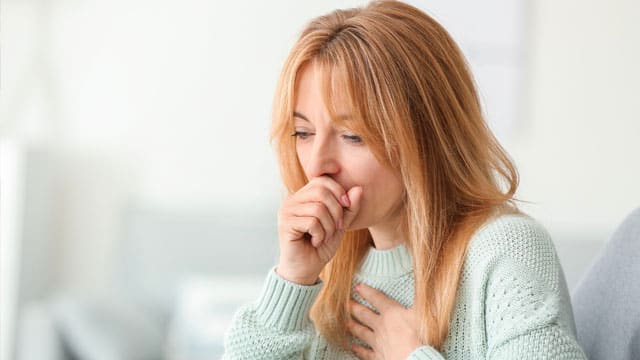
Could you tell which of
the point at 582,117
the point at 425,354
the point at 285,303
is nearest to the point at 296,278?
the point at 285,303

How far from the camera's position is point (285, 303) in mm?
1438

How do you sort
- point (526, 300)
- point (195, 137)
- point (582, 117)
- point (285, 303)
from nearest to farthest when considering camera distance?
point (526, 300)
point (285, 303)
point (582, 117)
point (195, 137)

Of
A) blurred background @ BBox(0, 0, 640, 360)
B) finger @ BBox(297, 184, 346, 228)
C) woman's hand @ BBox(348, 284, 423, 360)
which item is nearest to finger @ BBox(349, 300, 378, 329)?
woman's hand @ BBox(348, 284, 423, 360)

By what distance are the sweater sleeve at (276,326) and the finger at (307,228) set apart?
0.29ft

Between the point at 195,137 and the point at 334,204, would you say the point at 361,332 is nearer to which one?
the point at 334,204

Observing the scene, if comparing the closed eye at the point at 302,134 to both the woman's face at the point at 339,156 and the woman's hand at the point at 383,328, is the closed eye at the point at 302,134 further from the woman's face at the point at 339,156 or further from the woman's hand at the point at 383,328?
the woman's hand at the point at 383,328

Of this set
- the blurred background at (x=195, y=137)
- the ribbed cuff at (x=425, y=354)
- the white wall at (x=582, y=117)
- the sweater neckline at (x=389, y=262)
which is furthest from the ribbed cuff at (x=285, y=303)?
the white wall at (x=582, y=117)

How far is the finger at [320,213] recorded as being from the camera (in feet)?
4.44

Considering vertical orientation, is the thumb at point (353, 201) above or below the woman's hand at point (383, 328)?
above

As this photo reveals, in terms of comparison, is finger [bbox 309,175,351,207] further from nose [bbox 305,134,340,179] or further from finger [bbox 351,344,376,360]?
finger [bbox 351,344,376,360]

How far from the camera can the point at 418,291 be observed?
1.37 m

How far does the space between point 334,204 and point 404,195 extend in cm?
13

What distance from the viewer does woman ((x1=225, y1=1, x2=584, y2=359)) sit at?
130 cm

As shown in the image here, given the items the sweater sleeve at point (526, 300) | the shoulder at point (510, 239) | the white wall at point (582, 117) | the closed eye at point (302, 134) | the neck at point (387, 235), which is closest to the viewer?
the sweater sleeve at point (526, 300)
